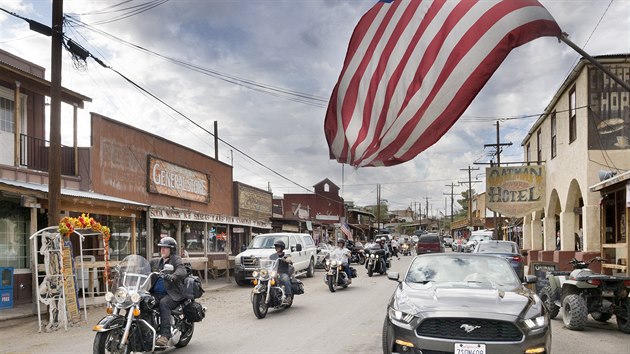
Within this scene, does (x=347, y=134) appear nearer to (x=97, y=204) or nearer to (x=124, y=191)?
(x=97, y=204)

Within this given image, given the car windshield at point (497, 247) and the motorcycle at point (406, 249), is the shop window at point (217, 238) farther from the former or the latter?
the motorcycle at point (406, 249)

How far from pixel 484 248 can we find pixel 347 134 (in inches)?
580

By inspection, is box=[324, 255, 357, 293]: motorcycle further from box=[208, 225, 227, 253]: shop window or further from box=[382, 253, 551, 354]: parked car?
box=[208, 225, 227, 253]: shop window

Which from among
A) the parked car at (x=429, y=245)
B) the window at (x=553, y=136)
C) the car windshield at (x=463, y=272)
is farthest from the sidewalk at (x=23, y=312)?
the parked car at (x=429, y=245)

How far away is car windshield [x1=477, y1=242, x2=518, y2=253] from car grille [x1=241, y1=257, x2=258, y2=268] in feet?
26.8

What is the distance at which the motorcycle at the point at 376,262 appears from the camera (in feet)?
83.9

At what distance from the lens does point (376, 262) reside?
25.8 metres

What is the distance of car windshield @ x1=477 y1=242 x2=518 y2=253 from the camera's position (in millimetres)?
19997

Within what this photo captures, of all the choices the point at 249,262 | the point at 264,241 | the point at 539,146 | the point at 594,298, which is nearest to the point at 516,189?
the point at 539,146

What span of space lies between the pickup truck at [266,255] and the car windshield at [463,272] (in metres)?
9.32

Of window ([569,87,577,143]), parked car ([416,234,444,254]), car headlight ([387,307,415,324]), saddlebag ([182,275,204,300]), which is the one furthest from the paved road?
parked car ([416,234,444,254])

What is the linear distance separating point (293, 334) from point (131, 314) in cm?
354

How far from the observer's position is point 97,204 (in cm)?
1586

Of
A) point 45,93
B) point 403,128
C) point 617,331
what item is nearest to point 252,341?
point 403,128
